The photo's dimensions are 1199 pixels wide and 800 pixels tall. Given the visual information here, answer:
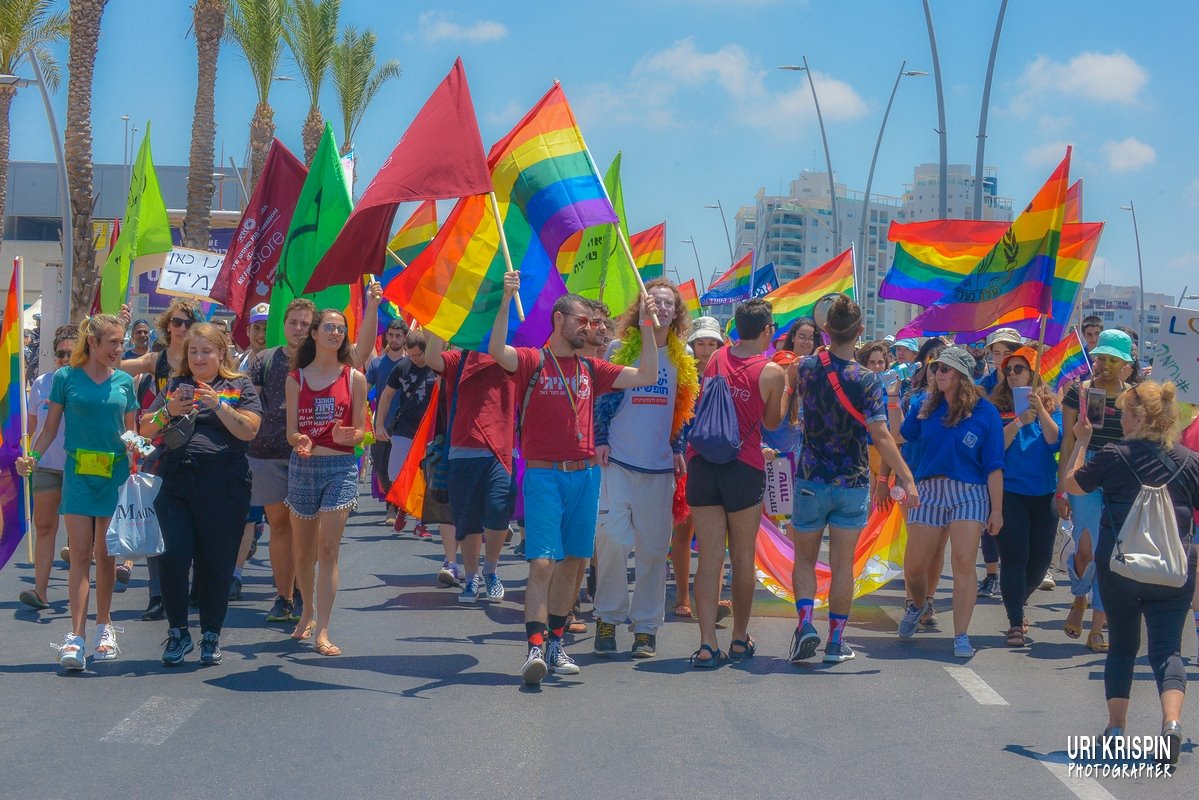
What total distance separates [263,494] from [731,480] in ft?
9.77

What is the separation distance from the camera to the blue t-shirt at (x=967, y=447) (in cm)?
859

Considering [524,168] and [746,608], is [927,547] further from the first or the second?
[524,168]

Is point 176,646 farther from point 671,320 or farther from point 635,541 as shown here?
point 671,320

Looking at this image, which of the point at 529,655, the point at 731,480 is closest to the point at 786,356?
the point at 731,480

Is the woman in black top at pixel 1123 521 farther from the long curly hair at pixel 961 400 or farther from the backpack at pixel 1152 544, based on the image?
the long curly hair at pixel 961 400

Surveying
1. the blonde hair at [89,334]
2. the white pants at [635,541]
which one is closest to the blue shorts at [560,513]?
the white pants at [635,541]

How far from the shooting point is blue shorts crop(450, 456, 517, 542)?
9.15m

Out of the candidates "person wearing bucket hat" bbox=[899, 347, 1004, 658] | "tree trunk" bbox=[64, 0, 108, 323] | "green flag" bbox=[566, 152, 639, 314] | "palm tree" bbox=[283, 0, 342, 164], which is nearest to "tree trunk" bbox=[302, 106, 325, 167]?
"palm tree" bbox=[283, 0, 342, 164]

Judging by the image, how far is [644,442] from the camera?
8102 millimetres

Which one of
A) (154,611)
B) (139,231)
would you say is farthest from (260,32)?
(154,611)

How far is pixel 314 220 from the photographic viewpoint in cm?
1097

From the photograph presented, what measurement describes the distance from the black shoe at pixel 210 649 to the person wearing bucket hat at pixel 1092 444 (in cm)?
486

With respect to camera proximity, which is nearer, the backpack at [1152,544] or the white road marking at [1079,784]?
the white road marking at [1079,784]

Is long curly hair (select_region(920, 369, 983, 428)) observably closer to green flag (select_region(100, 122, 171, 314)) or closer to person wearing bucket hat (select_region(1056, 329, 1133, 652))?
person wearing bucket hat (select_region(1056, 329, 1133, 652))
